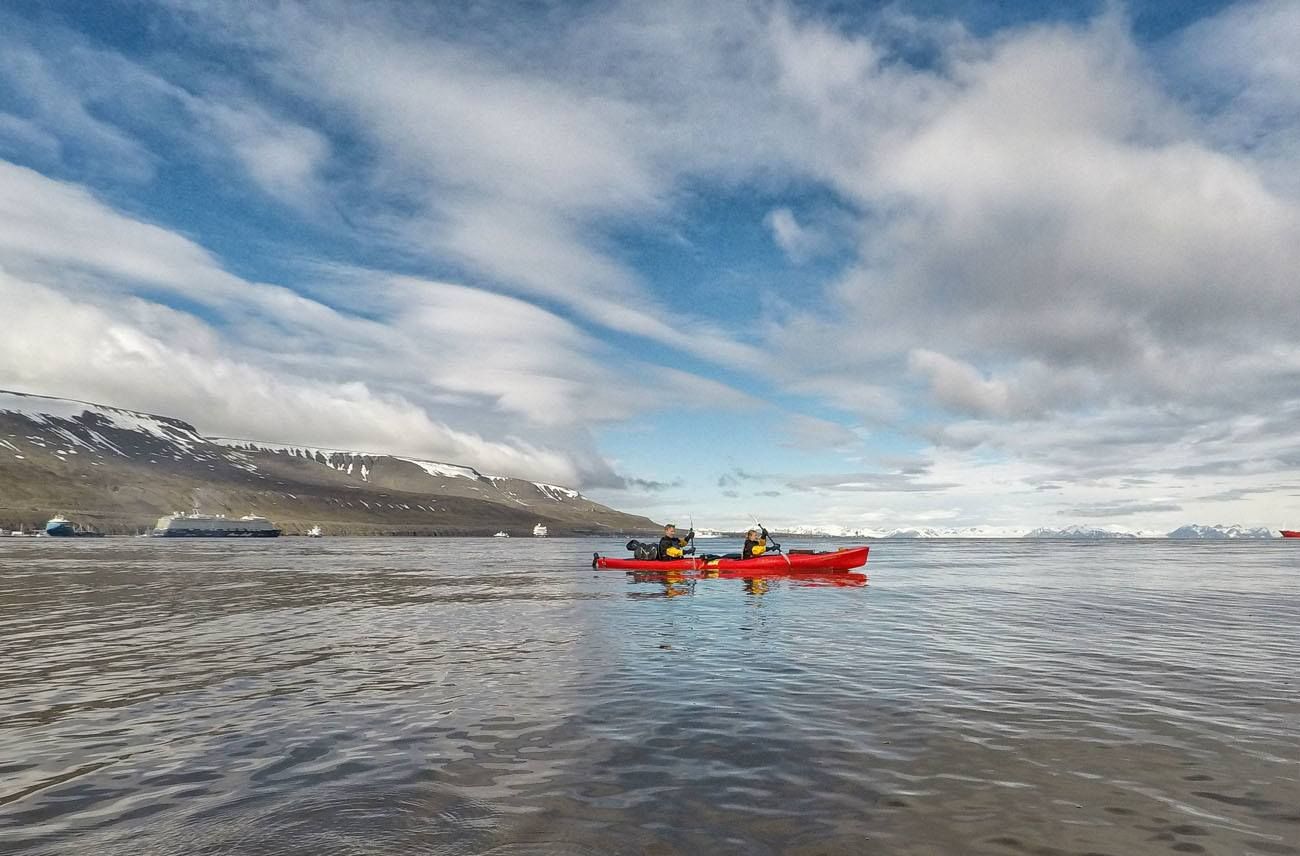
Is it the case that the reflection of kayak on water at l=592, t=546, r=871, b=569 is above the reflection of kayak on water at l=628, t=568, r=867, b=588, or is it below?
above

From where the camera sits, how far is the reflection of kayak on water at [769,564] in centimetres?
4838

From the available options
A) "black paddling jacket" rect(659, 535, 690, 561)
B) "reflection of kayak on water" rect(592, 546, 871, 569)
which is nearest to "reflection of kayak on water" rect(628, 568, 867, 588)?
"reflection of kayak on water" rect(592, 546, 871, 569)

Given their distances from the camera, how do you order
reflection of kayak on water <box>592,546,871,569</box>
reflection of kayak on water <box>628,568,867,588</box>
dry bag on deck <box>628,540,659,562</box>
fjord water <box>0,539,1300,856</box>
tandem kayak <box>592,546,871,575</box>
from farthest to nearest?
dry bag on deck <box>628,540,659,562</box>, tandem kayak <box>592,546,871,575</box>, reflection of kayak on water <box>592,546,871,569</box>, reflection of kayak on water <box>628,568,867,588</box>, fjord water <box>0,539,1300,856</box>

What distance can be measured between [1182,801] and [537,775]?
325 inches

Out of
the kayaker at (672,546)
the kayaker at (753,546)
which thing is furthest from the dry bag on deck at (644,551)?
the kayaker at (753,546)

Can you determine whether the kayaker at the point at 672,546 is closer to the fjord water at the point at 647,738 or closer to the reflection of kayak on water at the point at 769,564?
the reflection of kayak on water at the point at 769,564

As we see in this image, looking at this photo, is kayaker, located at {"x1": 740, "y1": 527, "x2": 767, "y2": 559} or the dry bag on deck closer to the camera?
kayaker, located at {"x1": 740, "y1": 527, "x2": 767, "y2": 559}

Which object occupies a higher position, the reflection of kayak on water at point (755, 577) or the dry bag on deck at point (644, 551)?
the dry bag on deck at point (644, 551)

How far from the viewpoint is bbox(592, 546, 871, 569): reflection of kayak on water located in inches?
1905

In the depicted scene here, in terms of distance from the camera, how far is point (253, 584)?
4425cm

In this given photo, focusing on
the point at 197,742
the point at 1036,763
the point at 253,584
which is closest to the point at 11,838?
the point at 197,742

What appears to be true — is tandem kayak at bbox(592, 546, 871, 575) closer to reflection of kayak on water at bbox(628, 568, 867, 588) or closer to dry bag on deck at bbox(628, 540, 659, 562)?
reflection of kayak on water at bbox(628, 568, 867, 588)

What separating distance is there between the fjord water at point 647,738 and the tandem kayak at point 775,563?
23026 mm

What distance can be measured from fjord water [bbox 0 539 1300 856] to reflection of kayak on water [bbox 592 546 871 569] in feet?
75.2
